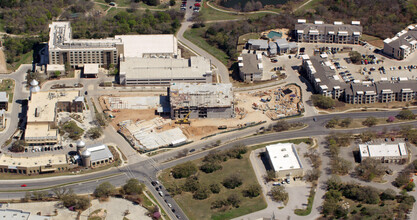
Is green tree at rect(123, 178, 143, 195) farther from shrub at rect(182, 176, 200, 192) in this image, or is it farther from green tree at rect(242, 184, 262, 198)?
green tree at rect(242, 184, 262, 198)

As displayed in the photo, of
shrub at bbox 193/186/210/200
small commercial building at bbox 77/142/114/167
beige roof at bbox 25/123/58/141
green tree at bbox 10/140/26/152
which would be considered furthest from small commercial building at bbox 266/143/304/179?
green tree at bbox 10/140/26/152

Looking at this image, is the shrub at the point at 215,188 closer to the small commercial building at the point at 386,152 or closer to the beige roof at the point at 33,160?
the beige roof at the point at 33,160

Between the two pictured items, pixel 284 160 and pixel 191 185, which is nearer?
pixel 191 185

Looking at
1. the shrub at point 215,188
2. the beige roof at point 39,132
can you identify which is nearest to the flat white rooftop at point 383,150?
the shrub at point 215,188

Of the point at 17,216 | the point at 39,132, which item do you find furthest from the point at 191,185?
the point at 39,132

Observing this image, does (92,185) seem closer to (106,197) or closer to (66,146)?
(106,197)

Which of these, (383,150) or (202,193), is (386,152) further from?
(202,193)
